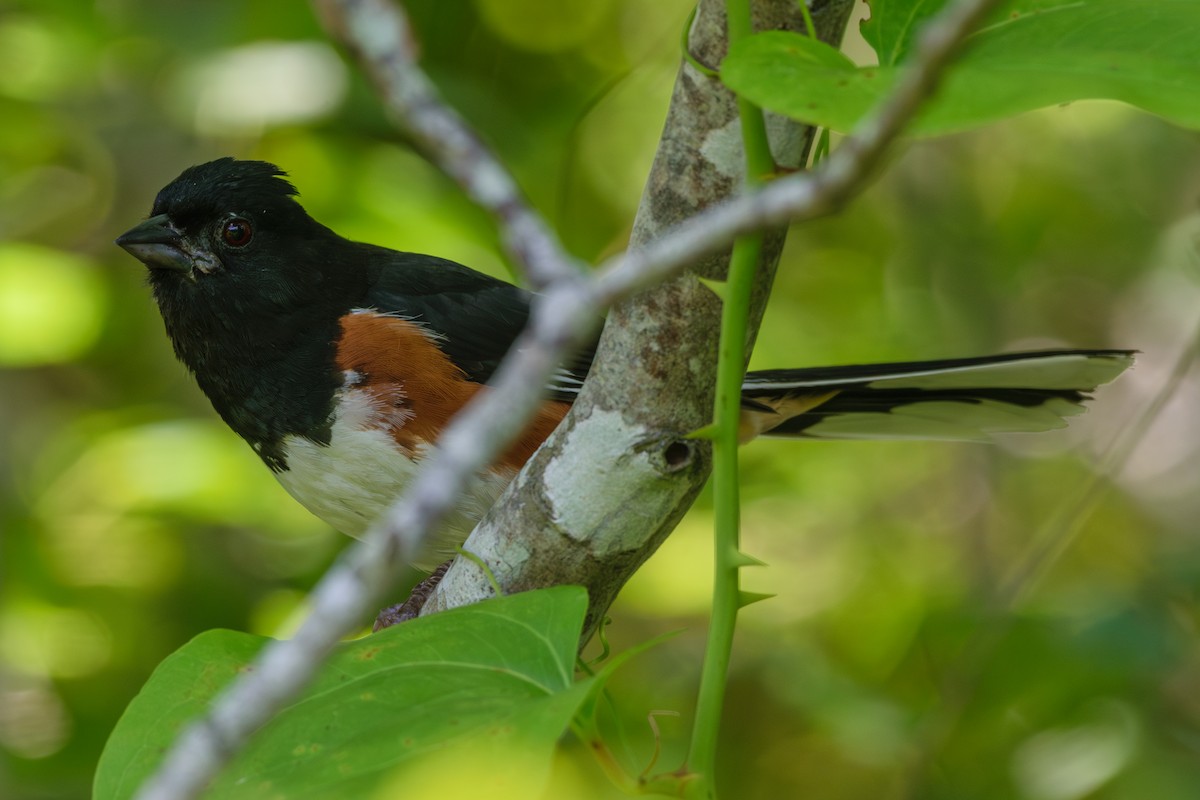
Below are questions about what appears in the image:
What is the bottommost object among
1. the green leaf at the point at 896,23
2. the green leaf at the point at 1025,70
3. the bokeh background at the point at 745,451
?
the bokeh background at the point at 745,451

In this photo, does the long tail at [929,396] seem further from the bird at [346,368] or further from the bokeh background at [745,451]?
the bokeh background at [745,451]

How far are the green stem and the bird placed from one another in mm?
1138

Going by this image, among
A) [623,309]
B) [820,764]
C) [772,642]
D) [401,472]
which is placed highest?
[623,309]

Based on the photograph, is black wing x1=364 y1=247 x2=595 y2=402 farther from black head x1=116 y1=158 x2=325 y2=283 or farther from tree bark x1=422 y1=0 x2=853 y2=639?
tree bark x1=422 y1=0 x2=853 y2=639

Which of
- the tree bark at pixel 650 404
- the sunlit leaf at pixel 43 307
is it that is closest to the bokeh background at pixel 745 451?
the sunlit leaf at pixel 43 307

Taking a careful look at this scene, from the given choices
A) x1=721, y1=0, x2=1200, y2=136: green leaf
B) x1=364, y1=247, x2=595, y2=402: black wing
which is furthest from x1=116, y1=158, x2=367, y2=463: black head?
x1=721, y1=0, x2=1200, y2=136: green leaf

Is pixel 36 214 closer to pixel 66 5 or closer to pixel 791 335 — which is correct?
pixel 66 5

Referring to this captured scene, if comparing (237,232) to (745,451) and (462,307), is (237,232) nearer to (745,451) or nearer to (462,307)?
(462,307)

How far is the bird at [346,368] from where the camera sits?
8.42ft

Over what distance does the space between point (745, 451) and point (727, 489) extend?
2.85m

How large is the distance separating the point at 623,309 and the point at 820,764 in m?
2.53

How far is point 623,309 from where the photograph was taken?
1.70 metres

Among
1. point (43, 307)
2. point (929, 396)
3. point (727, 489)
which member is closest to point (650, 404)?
point (727, 489)

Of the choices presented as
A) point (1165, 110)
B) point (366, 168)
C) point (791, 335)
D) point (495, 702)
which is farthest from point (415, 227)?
point (1165, 110)
